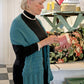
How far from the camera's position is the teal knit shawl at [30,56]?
1.37 metres

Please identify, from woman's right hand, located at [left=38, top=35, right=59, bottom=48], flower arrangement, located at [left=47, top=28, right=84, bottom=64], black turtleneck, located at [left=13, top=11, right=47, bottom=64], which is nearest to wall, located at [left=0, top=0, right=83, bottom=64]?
flower arrangement, located at [left=47, top=28, right=84, bottom=64]

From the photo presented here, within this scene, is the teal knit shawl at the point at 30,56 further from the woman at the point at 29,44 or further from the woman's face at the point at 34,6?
the woman's face at the point at 34,6

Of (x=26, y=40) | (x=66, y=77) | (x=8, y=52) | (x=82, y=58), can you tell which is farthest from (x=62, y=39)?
(x=8, y=52)

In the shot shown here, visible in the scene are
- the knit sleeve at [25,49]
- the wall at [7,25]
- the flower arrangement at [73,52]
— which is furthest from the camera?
the wall at [7,25]

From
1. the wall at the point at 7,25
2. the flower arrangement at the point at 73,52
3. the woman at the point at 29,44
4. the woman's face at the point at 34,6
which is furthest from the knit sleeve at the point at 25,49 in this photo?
the wall at the point at 7,25

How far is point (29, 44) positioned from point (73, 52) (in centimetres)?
87

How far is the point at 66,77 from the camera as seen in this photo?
200 cm

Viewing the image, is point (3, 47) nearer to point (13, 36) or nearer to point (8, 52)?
point (8, 52)

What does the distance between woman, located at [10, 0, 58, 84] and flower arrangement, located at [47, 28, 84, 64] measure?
627 millimetres

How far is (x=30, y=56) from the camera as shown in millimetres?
1404

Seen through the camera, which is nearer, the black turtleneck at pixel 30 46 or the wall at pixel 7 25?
the black turtleneck at pixel 30 46

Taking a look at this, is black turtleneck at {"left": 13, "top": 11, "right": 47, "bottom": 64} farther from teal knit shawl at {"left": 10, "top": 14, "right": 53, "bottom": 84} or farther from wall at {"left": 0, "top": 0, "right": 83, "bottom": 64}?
wall at {"left": 0, "top": 0, "right": 83, "bottom": 64}

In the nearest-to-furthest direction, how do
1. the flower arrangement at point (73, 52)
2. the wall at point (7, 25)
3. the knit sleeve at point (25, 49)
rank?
1. the knit sleeve at point (25, 49)
2. the flower arrangement at point (73, 52)
3. the wall at point (7, 25)

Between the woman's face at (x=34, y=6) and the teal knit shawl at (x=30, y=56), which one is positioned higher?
the woman's face at (x=34, y=6)
